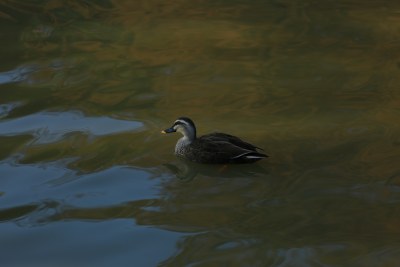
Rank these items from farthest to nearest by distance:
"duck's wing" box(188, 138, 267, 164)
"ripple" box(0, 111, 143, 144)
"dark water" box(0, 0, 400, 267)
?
1. "ripple" box(0, 111, 143, 144)
2. "duck's wing" box(188, 138, 267, 164)
3. "dark water" box(0, 0, 400, 267)

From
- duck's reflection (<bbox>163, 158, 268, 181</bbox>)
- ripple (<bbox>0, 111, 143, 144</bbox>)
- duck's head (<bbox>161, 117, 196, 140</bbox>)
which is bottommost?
duck's reflection (<bbox>163, 158, 268, 181</bbox>)

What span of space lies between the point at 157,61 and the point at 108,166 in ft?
9.51

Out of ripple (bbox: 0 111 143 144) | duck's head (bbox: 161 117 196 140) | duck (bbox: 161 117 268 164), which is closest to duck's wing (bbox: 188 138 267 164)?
duck (bbox: 161 117 268 164)

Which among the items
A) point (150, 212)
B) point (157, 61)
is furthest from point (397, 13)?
point (150, 212)

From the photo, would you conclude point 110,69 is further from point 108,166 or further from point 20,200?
point 20,200

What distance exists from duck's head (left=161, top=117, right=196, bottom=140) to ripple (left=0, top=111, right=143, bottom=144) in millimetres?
572

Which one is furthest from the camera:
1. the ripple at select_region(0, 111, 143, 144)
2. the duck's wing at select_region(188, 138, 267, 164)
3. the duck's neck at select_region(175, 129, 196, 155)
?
the ripple at select_region(0, 111, 143, 144)

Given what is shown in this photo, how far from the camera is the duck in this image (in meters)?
6.40

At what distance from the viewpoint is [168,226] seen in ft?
18.2

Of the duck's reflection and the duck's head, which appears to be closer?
the duck's reflection

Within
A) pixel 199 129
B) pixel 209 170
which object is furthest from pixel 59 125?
pixel 209 170

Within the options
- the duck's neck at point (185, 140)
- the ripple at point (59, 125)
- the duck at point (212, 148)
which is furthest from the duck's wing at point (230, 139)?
the ripple at point (59, 125)

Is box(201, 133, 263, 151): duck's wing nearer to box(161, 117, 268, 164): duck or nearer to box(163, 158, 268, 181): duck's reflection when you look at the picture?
box(161, 117, 268, 164): duck

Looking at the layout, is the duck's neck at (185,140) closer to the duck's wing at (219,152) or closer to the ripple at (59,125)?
the duck's wing at (219,152)
